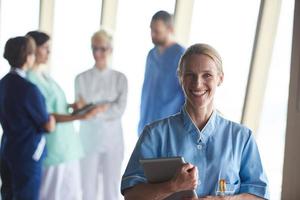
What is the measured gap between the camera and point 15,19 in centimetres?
264

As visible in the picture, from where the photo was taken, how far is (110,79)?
2.78 metres

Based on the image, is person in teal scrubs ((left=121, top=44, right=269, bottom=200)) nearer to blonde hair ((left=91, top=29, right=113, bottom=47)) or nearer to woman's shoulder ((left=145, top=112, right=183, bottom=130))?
woman's shoulder ((left=145, top=112, right=183, bottom=130))

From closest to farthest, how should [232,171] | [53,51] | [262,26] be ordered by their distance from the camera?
1. [232,171]
2. [53,51]
3. [262,26]

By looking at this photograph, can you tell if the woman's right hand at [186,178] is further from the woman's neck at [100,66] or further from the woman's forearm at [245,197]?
the woman's neck at [100,66]

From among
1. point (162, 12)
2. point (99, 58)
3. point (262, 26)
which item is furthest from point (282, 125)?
point (99, 58)

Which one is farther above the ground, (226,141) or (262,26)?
(262,26)

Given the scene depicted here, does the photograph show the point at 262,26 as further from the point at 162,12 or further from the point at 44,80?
the point at 44,80

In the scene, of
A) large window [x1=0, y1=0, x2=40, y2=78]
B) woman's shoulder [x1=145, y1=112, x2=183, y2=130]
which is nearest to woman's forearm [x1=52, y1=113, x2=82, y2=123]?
large window [x1=0, y1=0, x2=40, y2=78]

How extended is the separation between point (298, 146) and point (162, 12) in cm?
118

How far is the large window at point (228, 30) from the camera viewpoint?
280cm

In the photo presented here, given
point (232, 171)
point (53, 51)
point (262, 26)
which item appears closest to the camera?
point (232, 171)

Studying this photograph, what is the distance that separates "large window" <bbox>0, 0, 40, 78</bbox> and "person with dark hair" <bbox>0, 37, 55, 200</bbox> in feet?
0.11

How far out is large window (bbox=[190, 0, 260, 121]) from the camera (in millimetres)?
2804

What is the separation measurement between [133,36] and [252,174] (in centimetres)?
167
